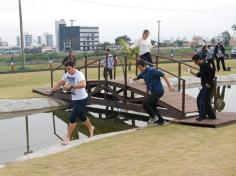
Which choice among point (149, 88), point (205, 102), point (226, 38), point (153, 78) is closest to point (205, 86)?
point (205, 102)

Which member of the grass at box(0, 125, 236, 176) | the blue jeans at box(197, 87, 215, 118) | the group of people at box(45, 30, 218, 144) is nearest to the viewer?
the grass at box(0, 125, 236, 176)

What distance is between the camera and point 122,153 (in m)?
8.01

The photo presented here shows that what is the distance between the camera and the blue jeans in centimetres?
1023

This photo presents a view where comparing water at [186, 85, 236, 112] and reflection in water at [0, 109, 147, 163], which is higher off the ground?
water at [186, 85, 236, 112]

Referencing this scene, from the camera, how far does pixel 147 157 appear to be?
760cm

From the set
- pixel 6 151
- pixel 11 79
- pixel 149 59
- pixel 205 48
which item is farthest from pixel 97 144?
pixel 11 79

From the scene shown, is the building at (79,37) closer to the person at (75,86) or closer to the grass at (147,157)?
the person at (75,86)

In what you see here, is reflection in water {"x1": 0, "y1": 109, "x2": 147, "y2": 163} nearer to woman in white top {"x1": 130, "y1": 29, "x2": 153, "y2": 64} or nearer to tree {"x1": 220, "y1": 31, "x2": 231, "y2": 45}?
woman in white top {"x1": 130, "y1": 29, "x2": 153, "y2": 64}

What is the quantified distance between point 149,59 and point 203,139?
565 cm

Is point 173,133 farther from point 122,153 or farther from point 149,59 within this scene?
point 149,59

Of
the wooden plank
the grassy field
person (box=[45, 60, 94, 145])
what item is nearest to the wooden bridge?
the wooden plank

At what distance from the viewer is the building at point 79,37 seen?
3237 inches

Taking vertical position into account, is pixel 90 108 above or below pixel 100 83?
below

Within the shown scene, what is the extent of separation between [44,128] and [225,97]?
878 centimetres
